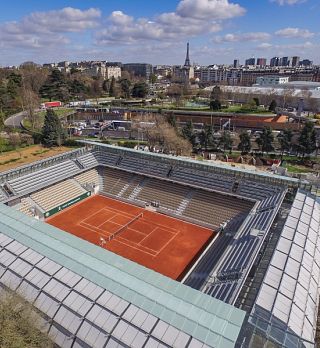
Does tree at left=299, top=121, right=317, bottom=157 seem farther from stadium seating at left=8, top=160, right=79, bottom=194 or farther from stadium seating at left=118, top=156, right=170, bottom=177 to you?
stadium seating at left=8, top=160, right=79, bottom=194

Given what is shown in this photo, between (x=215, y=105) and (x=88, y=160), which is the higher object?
(x=215, y=105)

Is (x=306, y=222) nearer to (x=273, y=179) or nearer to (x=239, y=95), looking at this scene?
(x=273, y=179)

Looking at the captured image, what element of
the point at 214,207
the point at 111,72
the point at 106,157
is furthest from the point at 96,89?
the point at 214,207

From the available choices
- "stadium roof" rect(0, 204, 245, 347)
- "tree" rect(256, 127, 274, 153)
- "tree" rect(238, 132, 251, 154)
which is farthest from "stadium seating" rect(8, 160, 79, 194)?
"tree" rect(256, 127, 274, 153)

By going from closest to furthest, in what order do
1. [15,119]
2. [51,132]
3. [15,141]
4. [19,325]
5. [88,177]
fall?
[19,325] < [88,177] < [15,141] < [51,132] < [15,119]

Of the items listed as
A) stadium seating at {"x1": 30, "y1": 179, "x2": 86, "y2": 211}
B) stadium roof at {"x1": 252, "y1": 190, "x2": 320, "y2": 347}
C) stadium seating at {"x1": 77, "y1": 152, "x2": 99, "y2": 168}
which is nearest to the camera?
stadium roof at {"x1": 252, "y1": 190, "x2": 320, "y2": 347}

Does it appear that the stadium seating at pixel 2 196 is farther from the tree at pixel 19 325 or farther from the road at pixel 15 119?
the road at pixel 15 119

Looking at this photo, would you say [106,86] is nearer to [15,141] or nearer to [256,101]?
[256,101]
